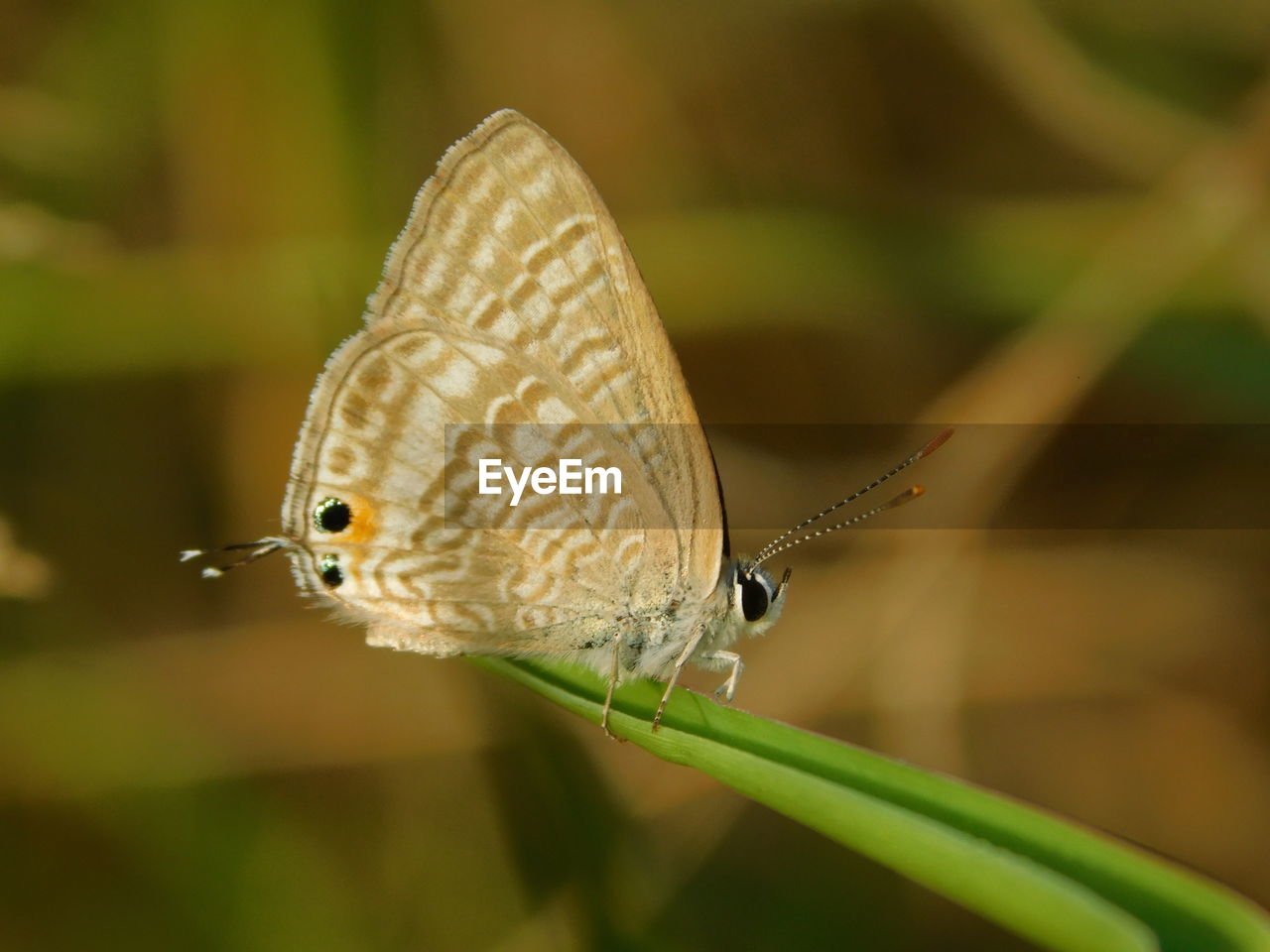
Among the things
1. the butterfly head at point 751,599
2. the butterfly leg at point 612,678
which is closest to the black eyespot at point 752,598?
the butterfly head at point 751,599

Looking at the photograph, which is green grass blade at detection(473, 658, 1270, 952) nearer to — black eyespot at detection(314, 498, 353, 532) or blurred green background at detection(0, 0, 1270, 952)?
black eyespot at detection(314, 498, 353, 532)

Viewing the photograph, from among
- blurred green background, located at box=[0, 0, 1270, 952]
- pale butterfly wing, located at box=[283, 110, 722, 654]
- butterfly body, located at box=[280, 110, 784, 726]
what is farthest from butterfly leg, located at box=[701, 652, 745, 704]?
blurred green background, located at box=[0, 0, 1270, 952]

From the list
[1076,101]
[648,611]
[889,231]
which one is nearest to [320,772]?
[648,611]

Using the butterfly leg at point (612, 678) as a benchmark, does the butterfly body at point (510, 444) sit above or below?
above

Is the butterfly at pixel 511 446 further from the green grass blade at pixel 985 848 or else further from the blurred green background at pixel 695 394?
the green grass blade at pixel 985 848

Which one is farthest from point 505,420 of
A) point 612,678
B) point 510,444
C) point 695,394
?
point 695,394

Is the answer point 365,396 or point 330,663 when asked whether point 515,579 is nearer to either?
point 365,396

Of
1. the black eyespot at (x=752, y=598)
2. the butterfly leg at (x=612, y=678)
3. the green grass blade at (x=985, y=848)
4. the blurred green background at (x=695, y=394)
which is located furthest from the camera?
the blurred green background at (x=695, y=394)
